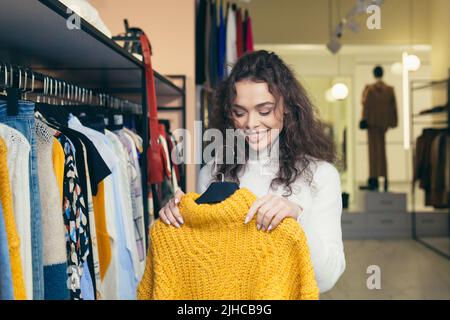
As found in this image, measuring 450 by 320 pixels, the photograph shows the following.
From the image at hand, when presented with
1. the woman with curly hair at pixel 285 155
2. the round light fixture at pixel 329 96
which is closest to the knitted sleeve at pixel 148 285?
the woman with curly hair at pixel 285 155

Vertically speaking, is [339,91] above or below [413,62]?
below

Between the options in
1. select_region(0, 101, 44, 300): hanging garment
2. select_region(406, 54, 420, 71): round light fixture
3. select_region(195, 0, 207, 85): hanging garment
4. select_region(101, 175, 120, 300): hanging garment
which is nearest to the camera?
select_region(0, 101, 44, 300): hanging garment

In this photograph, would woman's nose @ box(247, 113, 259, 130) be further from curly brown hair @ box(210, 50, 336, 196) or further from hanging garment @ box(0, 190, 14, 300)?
hanging garment @ box(0, 190, 14, 300)

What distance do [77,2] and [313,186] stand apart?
99 centimetres

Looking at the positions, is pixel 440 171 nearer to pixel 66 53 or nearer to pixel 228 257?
pixel 66 53

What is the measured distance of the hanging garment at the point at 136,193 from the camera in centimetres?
182

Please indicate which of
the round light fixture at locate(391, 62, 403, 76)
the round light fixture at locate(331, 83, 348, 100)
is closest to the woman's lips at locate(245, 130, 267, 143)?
the round light fixture at locate(391, 62, 403, 76)

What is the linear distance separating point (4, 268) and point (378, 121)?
5477 millimetres

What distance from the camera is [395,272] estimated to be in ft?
12.6

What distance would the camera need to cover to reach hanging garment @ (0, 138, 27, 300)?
86 centimetres

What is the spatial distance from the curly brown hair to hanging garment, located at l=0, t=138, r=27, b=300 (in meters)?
0.47

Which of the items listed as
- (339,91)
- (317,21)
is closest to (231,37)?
(317,21)

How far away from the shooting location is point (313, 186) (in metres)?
1.08

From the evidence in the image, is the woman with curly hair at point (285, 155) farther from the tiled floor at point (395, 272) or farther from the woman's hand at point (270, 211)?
the tiled floor at point (395, 272)
